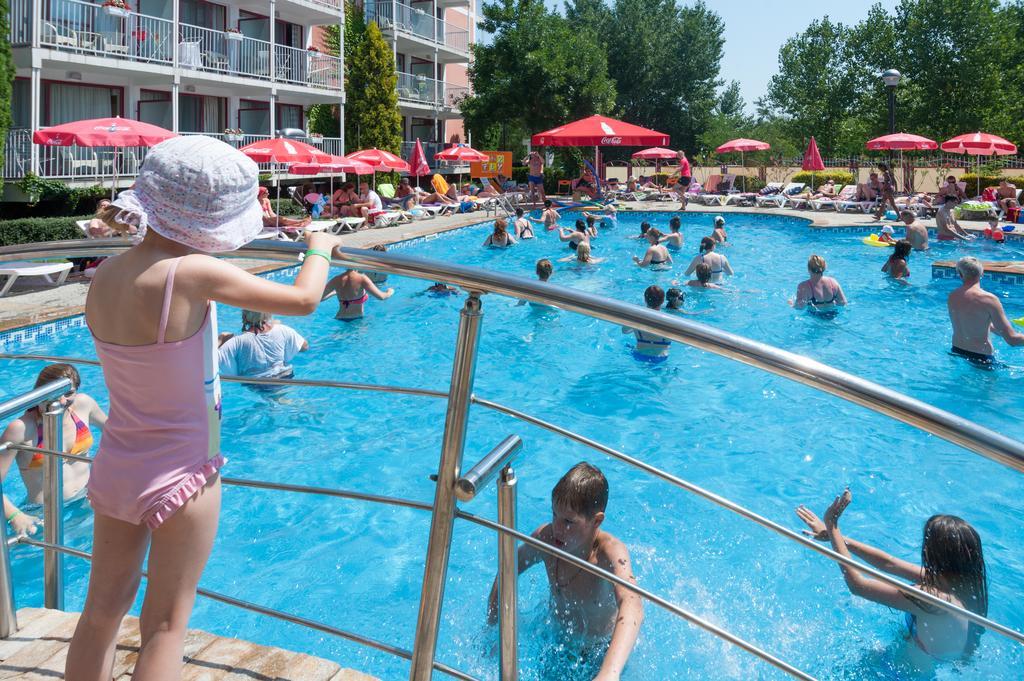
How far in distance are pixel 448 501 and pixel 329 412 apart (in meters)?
7.05

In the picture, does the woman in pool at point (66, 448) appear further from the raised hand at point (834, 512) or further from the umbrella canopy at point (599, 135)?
the umbrella canopy at point (599, 135)

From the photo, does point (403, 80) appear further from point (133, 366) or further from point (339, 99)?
point (133, 366)

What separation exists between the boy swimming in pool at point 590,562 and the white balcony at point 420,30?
35.1 meters

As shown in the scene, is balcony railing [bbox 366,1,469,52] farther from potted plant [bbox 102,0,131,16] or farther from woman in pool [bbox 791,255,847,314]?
woman in pool [bbox 791,255,847,314]

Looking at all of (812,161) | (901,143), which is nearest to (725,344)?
(901,143)

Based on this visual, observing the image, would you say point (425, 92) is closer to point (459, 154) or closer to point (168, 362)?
point (459, 154)

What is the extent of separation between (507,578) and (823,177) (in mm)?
38164

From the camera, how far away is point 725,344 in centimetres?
177

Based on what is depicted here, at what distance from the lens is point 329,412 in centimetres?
884

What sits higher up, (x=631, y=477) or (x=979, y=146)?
(x=979, y=146)

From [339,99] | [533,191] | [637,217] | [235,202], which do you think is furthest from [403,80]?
[235,202]

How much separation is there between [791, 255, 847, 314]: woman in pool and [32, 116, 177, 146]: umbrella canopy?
11.0 meters

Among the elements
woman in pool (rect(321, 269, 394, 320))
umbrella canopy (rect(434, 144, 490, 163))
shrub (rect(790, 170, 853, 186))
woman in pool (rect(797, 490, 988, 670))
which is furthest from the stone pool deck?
shrub (rect(790, 170, 853, 186))

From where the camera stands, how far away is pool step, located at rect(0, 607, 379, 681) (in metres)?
2.49
